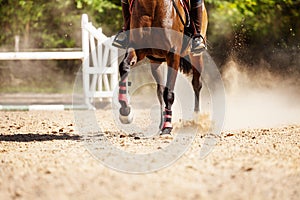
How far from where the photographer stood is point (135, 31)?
6.89m

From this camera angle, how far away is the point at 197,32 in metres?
7.64

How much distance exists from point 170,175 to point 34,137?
3848 mm

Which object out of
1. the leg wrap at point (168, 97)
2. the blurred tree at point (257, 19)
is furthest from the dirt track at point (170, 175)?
the blurred tree at point (257, 19)

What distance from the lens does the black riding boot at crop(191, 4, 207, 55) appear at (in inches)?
298

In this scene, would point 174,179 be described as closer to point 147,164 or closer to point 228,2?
point 147,164

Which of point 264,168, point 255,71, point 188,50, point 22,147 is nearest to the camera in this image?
point 264,168

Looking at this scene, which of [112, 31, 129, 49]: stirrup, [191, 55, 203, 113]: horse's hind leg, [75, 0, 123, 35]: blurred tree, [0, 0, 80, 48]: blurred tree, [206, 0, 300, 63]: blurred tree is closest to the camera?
[112, 31, 129, 49]: stirrup

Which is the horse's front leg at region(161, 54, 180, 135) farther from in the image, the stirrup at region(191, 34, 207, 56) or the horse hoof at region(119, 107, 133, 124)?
the stirrup at region(191, 34, 207, 56)

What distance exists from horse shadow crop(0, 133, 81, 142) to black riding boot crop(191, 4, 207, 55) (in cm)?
191

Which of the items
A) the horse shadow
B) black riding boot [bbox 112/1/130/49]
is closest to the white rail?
the horse shadow

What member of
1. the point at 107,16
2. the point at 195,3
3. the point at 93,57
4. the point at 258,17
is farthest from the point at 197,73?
the point at 107,16

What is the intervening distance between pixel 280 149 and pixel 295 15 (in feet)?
34.6

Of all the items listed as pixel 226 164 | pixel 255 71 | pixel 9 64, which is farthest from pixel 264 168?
pixel 9 64

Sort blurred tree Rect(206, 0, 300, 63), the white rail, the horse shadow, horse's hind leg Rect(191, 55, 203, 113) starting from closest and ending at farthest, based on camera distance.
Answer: the horse shadow → horse's hind leg Rect(191, 55, 203, 113) → the white rail → blurred tree Rect(206, 0, 300, 63)
